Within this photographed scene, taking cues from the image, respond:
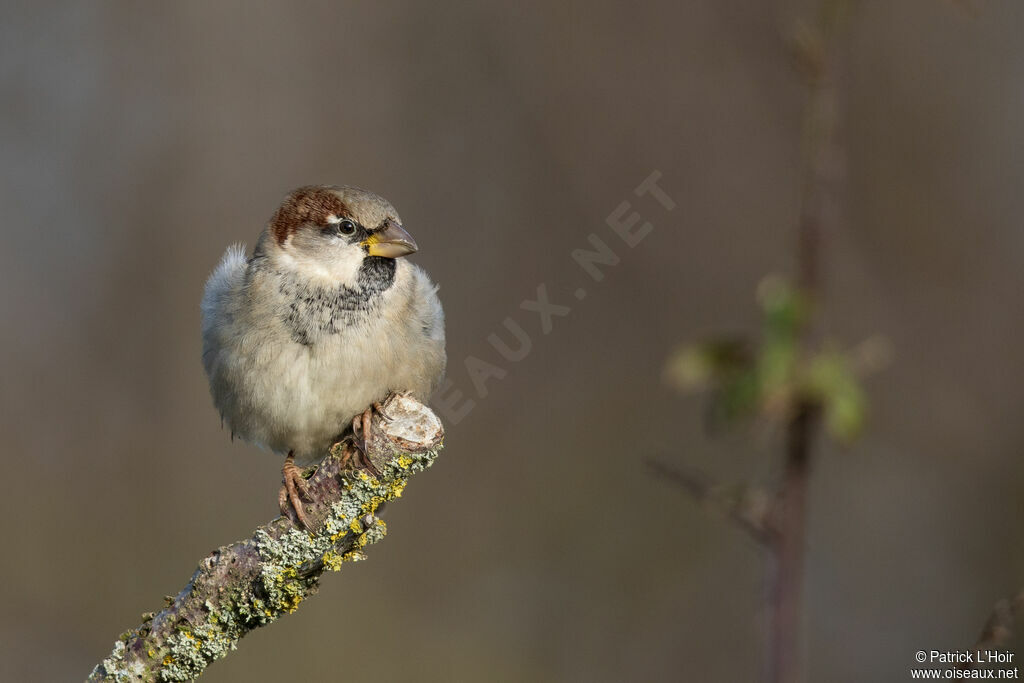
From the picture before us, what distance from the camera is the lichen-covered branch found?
2203 mm

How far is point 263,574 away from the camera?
87.7 inches

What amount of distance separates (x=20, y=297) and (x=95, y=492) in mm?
1210

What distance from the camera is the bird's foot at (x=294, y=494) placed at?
2.32 meters

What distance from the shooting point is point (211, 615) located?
2.21 m

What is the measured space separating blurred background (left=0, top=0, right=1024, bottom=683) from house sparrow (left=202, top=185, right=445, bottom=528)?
5.40 ft

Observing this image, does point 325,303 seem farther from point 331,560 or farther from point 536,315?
point 536,315

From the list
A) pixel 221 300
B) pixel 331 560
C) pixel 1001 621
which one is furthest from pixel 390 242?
pixel 1001 621

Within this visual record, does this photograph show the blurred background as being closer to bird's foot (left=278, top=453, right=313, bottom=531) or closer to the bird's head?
the bird's head

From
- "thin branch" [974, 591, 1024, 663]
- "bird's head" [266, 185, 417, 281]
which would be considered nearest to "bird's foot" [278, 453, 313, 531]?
"bird's head" [266, 185, 417, 281]

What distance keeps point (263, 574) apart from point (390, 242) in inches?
46.5

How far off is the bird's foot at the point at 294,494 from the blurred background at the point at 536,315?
1975mm

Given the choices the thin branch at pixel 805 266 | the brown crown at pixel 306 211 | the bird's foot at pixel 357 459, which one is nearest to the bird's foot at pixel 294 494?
the bird's foot at pixel 357 459

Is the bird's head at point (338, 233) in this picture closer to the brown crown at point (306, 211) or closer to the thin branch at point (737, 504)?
the brown crown at point (306, 211)

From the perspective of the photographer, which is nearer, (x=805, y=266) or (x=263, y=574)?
(x=805, y=266)
